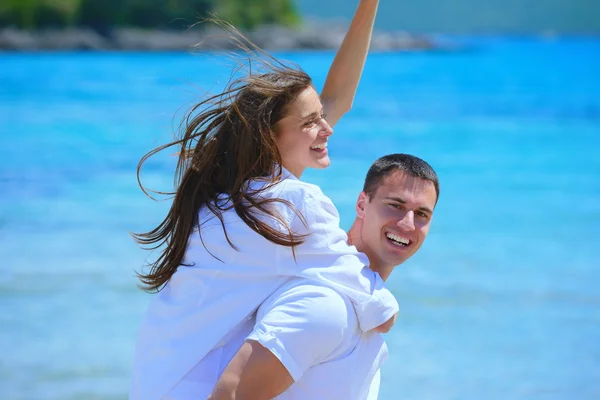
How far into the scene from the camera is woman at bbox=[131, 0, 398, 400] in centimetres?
230

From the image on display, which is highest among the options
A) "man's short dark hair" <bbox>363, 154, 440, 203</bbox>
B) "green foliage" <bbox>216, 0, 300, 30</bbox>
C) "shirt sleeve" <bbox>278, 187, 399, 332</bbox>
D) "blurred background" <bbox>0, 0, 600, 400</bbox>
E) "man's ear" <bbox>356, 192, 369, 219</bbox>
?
"green foliage" <bbox>216, 0, 300, 30</bbox>

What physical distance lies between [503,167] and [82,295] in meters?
8.90

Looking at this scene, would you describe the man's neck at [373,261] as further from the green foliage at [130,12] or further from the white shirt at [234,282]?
the green foliage at [130,12]

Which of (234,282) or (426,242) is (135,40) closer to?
(426,242)

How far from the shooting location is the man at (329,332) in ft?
7.23

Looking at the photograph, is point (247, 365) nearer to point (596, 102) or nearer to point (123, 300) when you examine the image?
point (123, 300)

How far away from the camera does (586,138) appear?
18578 millimetres

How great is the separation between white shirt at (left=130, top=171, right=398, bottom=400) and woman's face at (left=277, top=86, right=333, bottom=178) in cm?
19

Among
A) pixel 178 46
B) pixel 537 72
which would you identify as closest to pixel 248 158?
pixel 537 72

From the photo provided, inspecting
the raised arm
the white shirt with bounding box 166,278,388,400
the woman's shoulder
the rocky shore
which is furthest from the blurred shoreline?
the white shirt with bounding box 166,278,388,400

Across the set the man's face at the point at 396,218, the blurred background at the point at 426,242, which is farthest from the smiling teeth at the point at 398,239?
the blurred background at the point at 426,242

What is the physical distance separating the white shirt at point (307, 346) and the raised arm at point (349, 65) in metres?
0.89

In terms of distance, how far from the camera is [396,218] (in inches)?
103

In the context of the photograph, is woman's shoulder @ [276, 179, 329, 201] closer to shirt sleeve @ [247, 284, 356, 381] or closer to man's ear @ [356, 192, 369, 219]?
shirt sleeve @ [247, 284, 356, 381]
